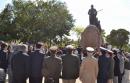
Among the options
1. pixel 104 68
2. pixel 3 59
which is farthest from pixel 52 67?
pixel 3 59

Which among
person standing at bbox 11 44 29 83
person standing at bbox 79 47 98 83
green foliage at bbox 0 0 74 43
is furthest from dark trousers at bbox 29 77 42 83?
green foliage at bbox 0 0 74 43

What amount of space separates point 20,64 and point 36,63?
32.6 inches

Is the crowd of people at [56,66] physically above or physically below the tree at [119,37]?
below

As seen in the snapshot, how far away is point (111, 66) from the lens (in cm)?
1499

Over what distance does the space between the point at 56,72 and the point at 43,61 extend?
56cm

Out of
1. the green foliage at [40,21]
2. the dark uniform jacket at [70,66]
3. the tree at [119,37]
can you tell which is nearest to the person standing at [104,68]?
the dark uniform jacket at [70,66]

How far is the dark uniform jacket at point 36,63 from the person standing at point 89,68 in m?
1.49

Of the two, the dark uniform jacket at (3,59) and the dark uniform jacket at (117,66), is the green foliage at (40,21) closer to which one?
the dark uniform jacket at (117,66)

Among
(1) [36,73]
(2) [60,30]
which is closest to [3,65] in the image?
(1) [36,73]

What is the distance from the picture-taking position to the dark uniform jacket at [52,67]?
44.5 feet

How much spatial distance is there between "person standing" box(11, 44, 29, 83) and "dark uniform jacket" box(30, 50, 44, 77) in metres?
0.56

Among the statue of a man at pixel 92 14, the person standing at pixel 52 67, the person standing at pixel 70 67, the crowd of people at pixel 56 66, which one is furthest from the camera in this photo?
the statue of a man at pixel 92 14

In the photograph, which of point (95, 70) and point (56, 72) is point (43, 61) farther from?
point (95, 70)

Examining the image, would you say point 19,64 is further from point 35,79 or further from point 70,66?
point 70,66
